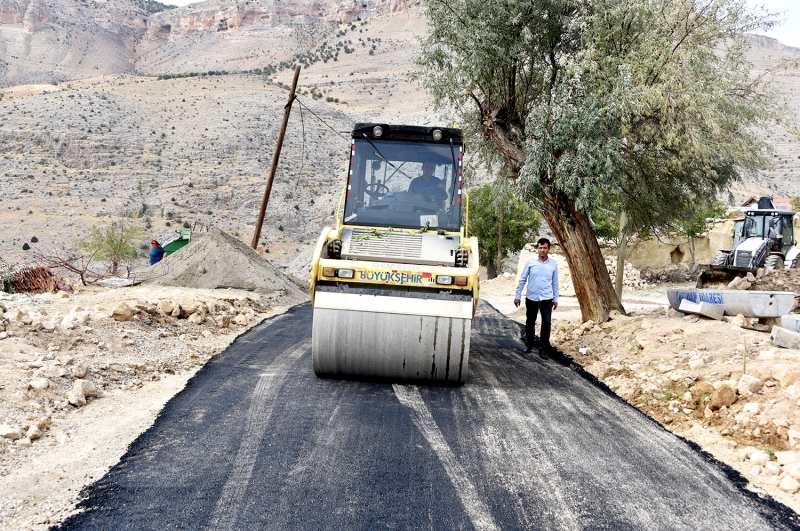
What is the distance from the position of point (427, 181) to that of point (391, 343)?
2.41m

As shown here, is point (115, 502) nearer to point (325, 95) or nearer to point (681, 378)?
point (681, 378)

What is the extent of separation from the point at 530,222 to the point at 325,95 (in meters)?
62.1

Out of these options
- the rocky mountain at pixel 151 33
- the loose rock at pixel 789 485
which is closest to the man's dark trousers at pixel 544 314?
the loose rock at pixel 789 485

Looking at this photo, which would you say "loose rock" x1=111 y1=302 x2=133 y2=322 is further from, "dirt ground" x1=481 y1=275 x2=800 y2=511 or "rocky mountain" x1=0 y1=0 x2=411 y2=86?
"rocky mountain" x1=0 y1=0 x2=411 y2=86

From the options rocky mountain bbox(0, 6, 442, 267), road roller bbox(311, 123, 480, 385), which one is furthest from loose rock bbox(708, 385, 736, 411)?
rocky mountain bbox(0, 6, 442, 267)

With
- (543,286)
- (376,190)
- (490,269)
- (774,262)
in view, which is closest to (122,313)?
(376,190)

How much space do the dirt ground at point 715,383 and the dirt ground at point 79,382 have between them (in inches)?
Result: 207

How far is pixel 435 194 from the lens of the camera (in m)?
8.20

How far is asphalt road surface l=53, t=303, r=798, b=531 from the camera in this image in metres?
4.00

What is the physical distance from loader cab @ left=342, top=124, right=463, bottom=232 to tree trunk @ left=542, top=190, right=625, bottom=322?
4.20 metres

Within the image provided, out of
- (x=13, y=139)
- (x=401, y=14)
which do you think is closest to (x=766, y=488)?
(x=13, y=139)

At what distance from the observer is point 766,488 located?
4.75 meters

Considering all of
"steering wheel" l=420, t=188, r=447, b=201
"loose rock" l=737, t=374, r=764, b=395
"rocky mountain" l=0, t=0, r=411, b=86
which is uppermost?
"rocky mountain" l=0, t=0, r=411, b=86

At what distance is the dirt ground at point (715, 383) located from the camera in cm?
535
